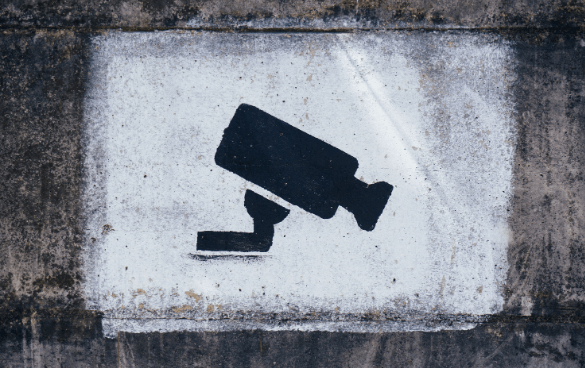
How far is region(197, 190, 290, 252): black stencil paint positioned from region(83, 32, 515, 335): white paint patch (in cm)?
5

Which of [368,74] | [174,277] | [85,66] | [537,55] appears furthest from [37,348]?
[537,55]

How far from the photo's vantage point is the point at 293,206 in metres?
2.65

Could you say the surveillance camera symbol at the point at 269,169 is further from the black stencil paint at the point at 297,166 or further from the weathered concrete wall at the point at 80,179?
the weathered concrete wall at the point at 80,179

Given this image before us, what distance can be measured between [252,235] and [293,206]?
0.36 meters

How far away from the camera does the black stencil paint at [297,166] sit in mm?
2635

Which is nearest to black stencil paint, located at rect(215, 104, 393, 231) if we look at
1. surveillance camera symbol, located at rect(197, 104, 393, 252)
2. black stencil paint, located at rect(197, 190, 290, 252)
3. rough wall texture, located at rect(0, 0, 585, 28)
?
surveillance camera symbol, located at rect(197, 104, 393, 252)

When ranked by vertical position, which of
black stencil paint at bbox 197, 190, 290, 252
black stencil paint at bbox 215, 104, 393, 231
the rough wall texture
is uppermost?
the rough wall texture

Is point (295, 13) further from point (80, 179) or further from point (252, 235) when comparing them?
point (80, 179)

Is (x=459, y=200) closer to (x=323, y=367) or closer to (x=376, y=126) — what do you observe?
(x=376, y=126)

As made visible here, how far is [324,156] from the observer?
8.65 feet

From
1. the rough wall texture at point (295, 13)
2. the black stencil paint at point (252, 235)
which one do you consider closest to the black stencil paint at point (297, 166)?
the black stencil paint at point (252, 235)

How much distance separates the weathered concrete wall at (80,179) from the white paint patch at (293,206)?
0.36ft

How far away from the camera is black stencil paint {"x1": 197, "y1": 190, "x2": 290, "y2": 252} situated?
2.64 metres

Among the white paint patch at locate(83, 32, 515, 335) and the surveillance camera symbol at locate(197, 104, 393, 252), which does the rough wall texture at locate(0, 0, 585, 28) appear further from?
the surveillance camera symbol at locate(197, 104, 393, 252)
